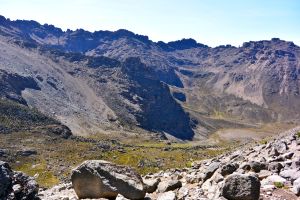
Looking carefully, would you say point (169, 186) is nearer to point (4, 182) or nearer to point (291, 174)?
point (291, 174)

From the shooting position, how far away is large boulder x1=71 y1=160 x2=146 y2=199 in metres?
25.8

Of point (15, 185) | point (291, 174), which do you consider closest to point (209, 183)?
point (291, 174)

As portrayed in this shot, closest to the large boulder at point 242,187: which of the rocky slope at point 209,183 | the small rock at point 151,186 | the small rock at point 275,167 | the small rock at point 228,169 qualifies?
the rocky slope at point 209,183

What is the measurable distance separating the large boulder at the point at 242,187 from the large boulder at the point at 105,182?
21.1 ft

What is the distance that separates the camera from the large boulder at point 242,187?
20.9 meters

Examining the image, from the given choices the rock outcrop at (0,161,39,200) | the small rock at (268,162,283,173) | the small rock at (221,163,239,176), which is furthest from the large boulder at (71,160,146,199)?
the small rock at (268,162,283,173)

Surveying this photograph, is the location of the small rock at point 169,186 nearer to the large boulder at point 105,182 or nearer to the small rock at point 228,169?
the large boulder at point 105,182

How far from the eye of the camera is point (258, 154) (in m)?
35.2

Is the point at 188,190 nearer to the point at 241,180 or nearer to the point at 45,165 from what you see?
the point at 241,180

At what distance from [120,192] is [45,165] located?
168056 millimetres

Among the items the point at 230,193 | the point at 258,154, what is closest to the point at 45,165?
the point at 258,154

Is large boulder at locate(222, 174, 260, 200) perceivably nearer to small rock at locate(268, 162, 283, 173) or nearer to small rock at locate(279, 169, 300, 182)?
small rock at locate(279, 169, 300, 182)

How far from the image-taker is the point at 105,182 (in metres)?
26.0

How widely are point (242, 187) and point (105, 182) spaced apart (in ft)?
28.5
